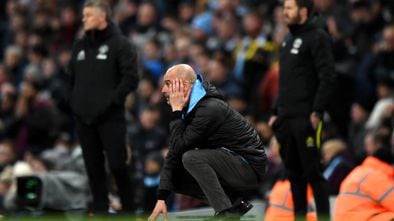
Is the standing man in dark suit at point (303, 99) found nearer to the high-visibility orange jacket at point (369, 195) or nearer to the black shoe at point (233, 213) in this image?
the high-visibility orange jacket at point (369, 195)

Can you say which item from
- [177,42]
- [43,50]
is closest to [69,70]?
[177,42]

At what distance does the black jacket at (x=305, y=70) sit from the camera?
32.3 ft

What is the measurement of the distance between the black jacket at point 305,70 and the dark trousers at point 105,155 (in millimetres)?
1576

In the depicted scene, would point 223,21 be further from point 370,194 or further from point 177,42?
point 370,194

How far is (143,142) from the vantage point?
1486 cm

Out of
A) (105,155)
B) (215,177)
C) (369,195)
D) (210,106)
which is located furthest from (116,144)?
(369,195)

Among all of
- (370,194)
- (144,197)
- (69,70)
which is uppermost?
(69,70)

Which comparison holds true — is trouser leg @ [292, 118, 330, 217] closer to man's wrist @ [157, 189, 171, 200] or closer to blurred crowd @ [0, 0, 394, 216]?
man's wrist @ [157, 189, 171, 200]

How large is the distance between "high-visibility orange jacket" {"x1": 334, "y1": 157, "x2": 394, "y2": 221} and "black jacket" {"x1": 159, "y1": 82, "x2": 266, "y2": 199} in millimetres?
1483

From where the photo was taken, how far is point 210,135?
8625 millimetres

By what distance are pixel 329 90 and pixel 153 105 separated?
5.59 metres

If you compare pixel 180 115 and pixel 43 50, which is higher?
pixel 180 115

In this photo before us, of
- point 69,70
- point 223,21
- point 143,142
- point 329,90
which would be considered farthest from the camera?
point 223,21

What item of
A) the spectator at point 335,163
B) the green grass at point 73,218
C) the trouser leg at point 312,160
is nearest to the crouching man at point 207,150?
the green grass at point 73,218
